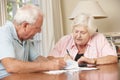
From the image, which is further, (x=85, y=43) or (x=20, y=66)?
(x=85, y=43)

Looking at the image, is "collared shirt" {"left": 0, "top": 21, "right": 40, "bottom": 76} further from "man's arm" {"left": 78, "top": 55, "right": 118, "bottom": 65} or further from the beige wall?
the beige wall

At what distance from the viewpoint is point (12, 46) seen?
1.72 metres

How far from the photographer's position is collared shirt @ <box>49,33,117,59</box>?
8.21ft

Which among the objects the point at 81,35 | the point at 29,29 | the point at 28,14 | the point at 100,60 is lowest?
the point at 100,60

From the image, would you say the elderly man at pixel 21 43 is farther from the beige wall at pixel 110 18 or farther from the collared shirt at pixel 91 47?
the beige wall at pixel 110 18

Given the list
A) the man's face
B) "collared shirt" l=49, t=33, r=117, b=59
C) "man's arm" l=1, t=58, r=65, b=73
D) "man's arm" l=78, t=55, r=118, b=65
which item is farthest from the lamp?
"man's arm" l=1, t=58, r=65, b=73

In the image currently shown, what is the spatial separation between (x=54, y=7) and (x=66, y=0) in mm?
270

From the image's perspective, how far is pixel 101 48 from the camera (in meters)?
2.55

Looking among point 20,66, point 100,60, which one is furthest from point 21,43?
point 100,60

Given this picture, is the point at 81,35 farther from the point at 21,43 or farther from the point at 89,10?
the point at 21,43

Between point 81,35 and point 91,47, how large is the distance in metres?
0.15

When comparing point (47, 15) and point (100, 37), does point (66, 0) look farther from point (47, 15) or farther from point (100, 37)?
point (100, 37)

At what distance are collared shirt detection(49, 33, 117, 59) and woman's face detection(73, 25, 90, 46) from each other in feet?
0.20

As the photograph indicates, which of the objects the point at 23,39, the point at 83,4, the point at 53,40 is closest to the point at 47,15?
the point at 53,40
